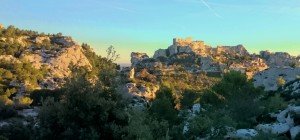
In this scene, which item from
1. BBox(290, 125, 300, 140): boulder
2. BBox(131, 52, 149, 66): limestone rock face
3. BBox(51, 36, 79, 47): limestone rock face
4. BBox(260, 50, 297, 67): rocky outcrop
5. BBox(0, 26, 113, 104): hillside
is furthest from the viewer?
BBox(260, 50, 297, 67): rocky outcrop

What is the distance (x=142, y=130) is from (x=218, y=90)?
36012 mm

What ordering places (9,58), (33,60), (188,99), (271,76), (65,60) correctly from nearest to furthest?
(188,99) → (271,76) → (9,58) → (33,60) → (65,60)

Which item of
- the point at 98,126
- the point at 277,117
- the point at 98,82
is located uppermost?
the point at 98,82

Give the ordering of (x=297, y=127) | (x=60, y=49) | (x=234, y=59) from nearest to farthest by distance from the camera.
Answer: (x=297, y=127)
(x=60, y=49)
(x=234, y=59)

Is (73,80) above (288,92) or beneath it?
above

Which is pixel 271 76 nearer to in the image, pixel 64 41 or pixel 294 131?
pixel 294 131

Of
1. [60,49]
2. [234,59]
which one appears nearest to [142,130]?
[60,49]

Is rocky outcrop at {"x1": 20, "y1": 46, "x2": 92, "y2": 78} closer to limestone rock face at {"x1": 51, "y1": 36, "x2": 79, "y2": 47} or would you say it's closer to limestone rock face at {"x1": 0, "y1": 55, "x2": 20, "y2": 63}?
limestone rock face at {"x1": 0, "y1": 55, "x2": 20, "y2": 63}

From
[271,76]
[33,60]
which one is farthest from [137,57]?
[271,76]

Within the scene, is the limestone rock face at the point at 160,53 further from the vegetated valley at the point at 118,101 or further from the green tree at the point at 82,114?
the green tree at the point at 82,114

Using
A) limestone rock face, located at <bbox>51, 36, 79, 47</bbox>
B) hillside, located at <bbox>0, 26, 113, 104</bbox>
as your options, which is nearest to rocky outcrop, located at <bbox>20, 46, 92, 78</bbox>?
hillside, located at <bbox>0, 26, 113, 104</bbox>

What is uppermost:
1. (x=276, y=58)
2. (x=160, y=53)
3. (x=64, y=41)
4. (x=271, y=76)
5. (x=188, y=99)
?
(x=64, y=41)

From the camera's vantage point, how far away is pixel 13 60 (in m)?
86.5

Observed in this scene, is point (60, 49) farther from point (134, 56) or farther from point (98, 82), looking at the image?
point (98, 82)
